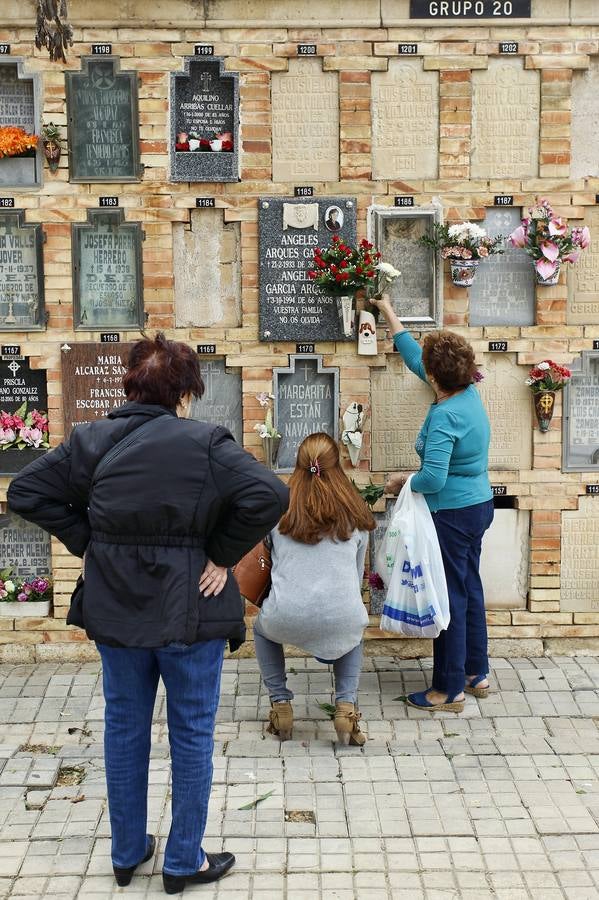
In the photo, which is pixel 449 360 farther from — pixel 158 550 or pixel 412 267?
pixel 158 550

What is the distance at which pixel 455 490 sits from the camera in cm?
541

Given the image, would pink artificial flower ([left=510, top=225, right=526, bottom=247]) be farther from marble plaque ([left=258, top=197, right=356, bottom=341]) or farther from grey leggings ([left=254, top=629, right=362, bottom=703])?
grey leggings ([left=254, top=629, right=362, bottom=703])

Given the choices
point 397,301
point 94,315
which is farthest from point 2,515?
point 397,301

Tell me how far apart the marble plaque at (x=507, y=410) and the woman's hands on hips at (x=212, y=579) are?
9.25 ft

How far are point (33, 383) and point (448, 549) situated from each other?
2.52 meters

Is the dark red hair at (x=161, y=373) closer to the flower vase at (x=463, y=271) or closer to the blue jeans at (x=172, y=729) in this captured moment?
the blue jeans at (x=172, y=729)

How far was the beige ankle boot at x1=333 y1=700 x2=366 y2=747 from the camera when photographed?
16.5 feet

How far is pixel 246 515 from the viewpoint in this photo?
11.9 ft

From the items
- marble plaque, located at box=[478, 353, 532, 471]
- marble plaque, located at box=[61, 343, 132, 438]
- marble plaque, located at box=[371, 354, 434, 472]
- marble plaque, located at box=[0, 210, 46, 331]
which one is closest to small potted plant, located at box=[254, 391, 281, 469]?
marble plaque, located at box=[371, 354, 434, 472]

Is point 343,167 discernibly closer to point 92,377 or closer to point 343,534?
point 92,377

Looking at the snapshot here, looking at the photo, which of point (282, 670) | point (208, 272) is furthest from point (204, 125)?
point (282, 670)

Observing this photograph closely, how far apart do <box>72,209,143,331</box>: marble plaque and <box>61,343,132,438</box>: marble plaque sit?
14 cm

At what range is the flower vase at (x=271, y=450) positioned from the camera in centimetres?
607

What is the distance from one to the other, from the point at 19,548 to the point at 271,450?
162 cm
